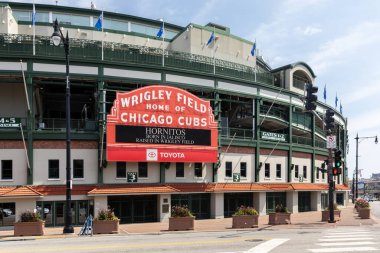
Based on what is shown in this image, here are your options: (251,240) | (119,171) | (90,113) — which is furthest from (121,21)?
(251,240)

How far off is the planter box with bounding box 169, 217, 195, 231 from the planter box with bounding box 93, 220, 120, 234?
3582mm

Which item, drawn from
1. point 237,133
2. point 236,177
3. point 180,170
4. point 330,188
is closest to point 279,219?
point 330,188

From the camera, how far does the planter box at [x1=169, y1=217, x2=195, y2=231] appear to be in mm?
26203

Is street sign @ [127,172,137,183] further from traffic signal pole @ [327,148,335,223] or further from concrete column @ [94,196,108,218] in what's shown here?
traffic signal pole @ [327,148,335,223]

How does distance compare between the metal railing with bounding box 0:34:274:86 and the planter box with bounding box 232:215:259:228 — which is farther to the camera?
the metal railing with bounding box 0:34:274:86

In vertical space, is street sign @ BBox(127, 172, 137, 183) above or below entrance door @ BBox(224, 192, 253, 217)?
above

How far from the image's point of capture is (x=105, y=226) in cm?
2469

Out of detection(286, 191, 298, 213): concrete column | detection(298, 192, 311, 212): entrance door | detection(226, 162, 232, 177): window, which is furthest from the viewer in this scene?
detection(298, 192, 311, 212): entrance door

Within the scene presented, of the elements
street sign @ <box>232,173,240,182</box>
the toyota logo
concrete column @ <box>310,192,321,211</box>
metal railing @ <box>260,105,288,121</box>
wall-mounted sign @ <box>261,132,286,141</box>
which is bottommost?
concrete column @ <box>310,192,321,211</box>

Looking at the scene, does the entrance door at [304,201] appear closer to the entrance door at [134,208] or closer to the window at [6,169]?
the entrance door at [134,208]

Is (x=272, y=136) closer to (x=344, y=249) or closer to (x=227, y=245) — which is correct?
(x=227, y=245)

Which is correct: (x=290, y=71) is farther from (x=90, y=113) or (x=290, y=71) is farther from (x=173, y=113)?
(x=90, y=113)

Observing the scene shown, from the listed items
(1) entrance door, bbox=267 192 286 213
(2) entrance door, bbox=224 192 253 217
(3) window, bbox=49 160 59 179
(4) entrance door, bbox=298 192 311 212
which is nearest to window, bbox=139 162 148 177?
(3) window, bbox=49 160 59 179

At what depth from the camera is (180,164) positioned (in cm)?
3538
